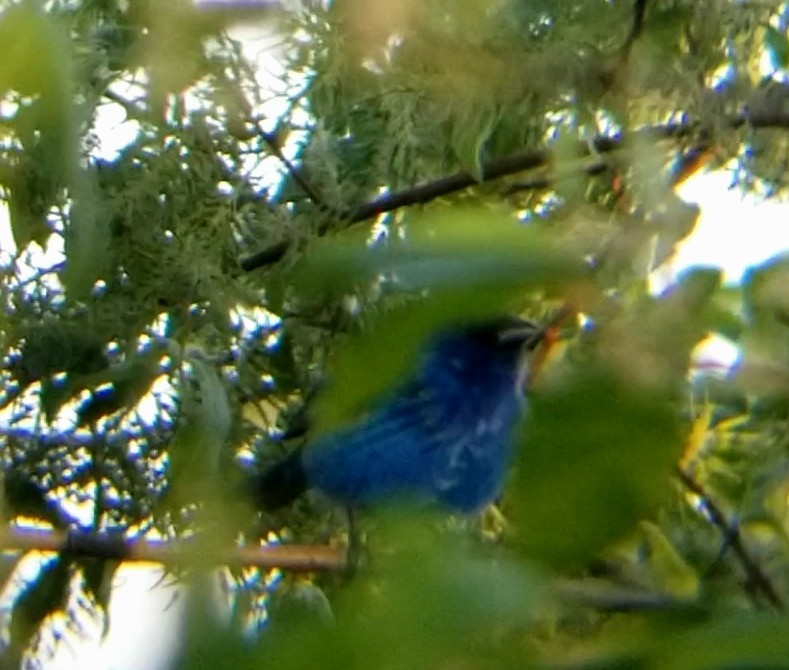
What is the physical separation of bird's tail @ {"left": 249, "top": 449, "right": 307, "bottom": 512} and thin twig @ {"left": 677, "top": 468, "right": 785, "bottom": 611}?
35 centimetres

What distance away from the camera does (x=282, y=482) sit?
0.75m

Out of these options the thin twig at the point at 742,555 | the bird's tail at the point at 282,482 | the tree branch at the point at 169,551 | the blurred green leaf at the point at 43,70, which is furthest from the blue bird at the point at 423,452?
the blurred green leaf at the point at 43,70

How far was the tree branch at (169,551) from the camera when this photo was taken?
25 centimetres

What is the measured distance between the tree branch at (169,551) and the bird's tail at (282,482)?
0.58 feet

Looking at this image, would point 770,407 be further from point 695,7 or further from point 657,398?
point 695,7

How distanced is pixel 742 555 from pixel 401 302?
0.15m

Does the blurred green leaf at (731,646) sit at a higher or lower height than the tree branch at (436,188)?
lower

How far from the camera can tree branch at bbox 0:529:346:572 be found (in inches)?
9.7

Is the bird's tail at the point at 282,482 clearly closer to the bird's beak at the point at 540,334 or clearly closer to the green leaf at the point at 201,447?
the green leaf at the point at 201,447

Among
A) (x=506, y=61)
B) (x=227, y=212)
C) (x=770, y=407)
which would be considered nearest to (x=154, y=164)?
(x=227, y=212)

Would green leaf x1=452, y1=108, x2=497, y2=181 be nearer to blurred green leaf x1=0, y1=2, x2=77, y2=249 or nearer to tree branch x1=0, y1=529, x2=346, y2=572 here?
tree branch x1=0, y1=529, x2=346, y2=572

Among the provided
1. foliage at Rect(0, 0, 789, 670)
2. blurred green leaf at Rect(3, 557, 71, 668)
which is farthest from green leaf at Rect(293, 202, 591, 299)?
blurred green leaf at Rect(3, 557, 71, 668)

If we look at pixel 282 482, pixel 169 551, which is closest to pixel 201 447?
pixel 169 551

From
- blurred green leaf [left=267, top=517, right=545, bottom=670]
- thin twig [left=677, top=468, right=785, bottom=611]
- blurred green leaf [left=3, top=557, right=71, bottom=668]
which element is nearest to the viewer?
blurred green leaf [left=267, top=517, right=545, bottom=670]
